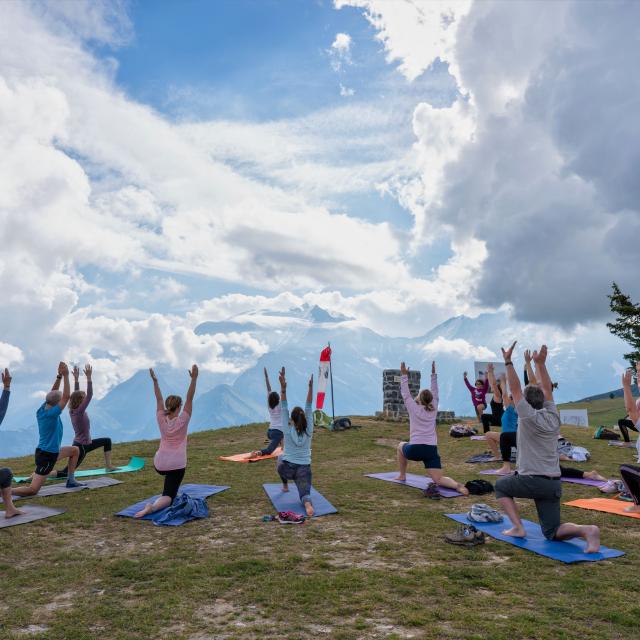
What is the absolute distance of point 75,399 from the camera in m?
11.5

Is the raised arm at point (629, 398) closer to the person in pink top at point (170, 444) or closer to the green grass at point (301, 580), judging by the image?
the green grass at point (301, 580)

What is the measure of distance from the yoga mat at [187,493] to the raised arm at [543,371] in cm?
666

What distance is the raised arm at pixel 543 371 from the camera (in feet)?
23.1

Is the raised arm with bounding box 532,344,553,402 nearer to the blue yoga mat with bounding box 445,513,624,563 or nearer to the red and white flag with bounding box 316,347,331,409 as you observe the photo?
the blue yoga mat with bounding box 445,513,624,563

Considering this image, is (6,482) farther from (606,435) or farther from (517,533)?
(606,435)

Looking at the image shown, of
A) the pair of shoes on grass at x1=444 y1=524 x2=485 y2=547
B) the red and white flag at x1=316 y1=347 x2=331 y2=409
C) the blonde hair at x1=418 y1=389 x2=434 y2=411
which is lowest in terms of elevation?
the pair of shoes on grass at x1=444 y1=524 x2=485 y2=547

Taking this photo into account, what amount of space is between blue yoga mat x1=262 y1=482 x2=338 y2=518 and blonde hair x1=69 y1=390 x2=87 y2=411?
4.60 metres

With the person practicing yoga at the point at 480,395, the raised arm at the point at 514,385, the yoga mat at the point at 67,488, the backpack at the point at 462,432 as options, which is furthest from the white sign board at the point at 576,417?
the yoga mat at the point at 67,488

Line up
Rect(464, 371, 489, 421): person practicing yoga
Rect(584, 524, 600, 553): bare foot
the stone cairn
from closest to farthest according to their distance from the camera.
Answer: Rect(584, 524, 600, 553): bare foot
Rect(464, 371, 489, 421): person practicing yoga
the stone cairn

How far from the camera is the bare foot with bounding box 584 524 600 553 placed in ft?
22.9

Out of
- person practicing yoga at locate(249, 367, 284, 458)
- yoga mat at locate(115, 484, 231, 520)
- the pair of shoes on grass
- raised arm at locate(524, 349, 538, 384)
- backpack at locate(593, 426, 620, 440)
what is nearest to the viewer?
the pair of shoes on grass

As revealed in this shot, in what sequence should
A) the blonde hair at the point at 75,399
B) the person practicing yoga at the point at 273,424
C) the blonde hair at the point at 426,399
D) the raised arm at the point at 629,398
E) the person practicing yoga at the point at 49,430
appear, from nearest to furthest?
1. the raised arm at the point at 629,398
2. the person practicing yoga at the point at 49,430
3. the blonde hair at the point at 426,399
4. the blonde hair at the point at 75,399
5. the person practicing yoga at the point at 273,424

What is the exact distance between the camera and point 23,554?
23.8 ft

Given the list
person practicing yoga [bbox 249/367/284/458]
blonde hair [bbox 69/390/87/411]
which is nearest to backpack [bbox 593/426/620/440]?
person practicing yoga [bbox 249/367/284/458]
